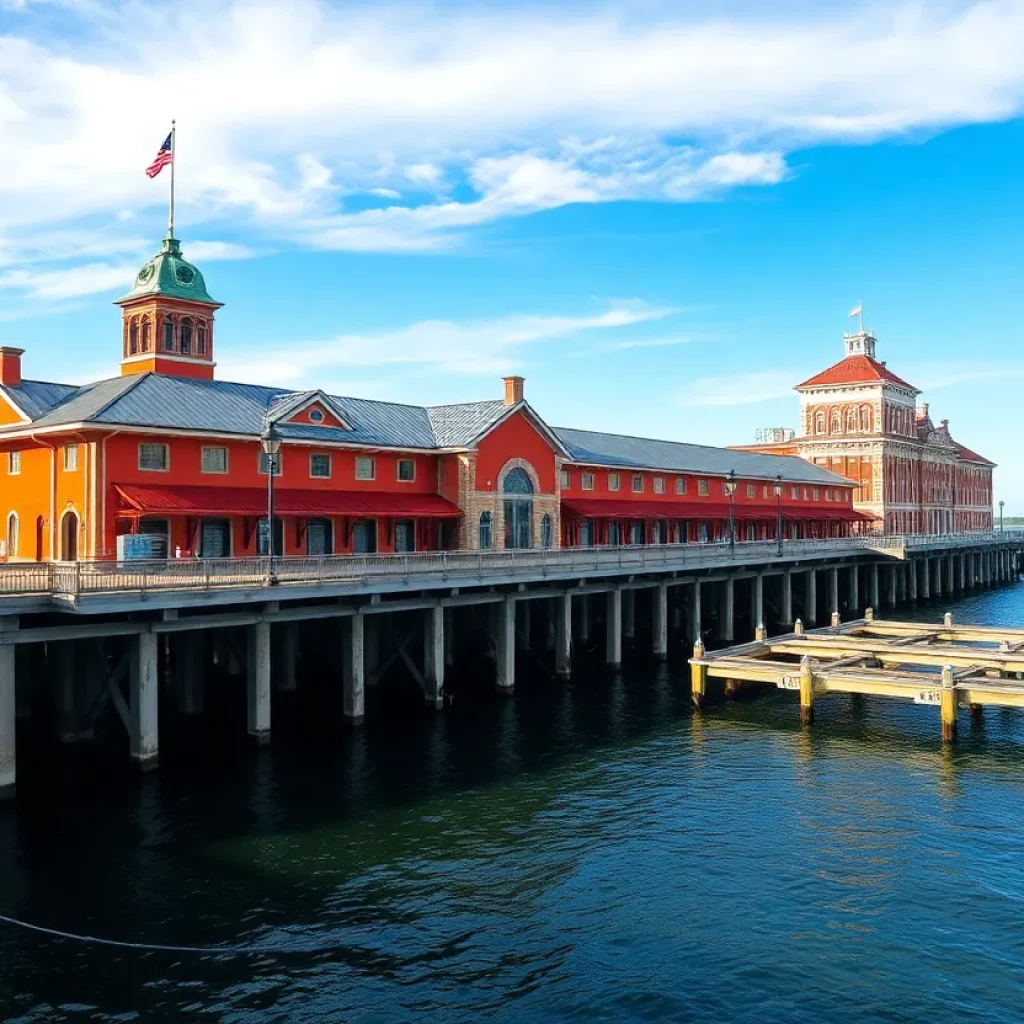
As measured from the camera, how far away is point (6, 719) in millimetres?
24234

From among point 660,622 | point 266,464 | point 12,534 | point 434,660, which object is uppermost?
point 266,464

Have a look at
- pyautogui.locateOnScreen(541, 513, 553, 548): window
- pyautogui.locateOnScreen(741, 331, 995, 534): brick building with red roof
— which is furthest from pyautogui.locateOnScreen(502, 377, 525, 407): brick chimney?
pyautogui.locateOnScreen(741, 331, 995, 534): brick building with red roof

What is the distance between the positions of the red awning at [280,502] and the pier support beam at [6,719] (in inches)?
446

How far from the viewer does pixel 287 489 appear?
1660 inches

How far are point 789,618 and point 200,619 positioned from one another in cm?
4395

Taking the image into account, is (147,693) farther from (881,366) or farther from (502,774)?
(881,366)

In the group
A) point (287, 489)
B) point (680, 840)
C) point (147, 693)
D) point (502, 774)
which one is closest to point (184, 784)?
point (147, 693)

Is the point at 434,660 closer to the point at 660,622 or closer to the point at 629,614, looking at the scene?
the point at 660,622

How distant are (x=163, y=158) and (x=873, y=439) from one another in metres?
78.2

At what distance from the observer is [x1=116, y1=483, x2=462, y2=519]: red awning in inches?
1419

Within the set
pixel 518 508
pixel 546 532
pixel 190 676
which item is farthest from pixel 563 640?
pixel 190 676

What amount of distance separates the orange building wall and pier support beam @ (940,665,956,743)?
80.2ft

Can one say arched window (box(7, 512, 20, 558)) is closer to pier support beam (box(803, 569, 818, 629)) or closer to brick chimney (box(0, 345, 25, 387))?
brick chimney (box(0, 345, 25, 387))

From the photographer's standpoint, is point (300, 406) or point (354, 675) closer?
point (354, 675)
